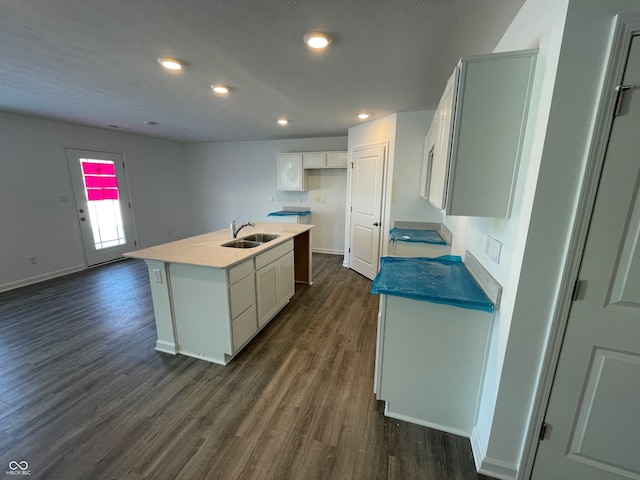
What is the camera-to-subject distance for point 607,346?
1.08m

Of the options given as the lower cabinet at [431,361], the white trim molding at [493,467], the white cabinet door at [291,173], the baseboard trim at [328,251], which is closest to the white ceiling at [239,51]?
the lower cabinet at [431,361]

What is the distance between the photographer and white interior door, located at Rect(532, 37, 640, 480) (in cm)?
97

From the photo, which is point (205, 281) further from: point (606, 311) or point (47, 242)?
point (47, 242)

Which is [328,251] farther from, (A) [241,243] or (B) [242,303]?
(B) [242,303]

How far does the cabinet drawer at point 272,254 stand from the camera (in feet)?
8.21

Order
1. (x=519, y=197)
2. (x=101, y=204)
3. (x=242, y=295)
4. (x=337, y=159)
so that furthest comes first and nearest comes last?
1. (x=337, y=159)
2. (x=101, y=204)
3. (x=242, y=295)
4. (x=519, y=197)

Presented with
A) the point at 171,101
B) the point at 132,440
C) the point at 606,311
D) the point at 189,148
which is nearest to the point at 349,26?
the point at 606,311

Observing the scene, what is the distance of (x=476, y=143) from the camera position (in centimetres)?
125

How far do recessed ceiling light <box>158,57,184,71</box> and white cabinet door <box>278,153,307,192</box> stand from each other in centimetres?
318

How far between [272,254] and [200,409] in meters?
1.43

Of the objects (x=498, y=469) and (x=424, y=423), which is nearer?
(x=498, y=469)

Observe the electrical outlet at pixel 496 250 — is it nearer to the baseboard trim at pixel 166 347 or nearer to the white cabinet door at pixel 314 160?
the baseboard trim at pixel 166 347

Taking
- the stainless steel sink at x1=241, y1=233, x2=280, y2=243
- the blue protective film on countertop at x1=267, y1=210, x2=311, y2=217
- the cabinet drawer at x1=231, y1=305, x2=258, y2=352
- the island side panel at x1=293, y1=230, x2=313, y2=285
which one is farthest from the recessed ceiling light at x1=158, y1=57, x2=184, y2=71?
the blue protective film on countertop at x1=267, y1=210, x2=311, y2=217

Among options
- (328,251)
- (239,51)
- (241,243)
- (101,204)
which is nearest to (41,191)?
(101,204)
